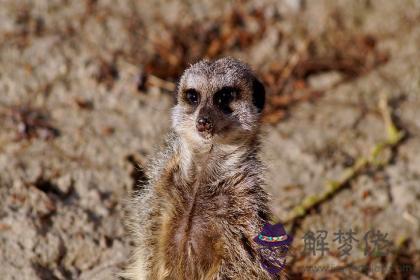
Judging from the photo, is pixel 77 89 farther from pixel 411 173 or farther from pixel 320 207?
pixel 411 173

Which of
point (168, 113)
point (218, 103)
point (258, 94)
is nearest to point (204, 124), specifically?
point (218, 103)

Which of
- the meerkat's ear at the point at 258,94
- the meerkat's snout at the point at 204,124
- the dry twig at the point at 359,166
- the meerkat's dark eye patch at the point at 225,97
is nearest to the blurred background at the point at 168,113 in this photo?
the dry twig at the point at 359,166

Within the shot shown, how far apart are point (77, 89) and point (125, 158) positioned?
684 millimetres

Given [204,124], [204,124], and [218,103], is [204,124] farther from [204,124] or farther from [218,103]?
[218,103]

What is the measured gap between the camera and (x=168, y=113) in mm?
3822

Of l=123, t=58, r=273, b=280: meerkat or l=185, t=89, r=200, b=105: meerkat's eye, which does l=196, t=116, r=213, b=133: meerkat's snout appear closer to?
l=123, t=58, r=273, b=280: meerkat

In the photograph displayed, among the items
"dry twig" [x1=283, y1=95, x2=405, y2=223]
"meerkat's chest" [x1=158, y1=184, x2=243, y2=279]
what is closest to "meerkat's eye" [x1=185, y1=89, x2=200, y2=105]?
"meerkat's chest" [x1=158, y1=184, x2=243, y2=279]

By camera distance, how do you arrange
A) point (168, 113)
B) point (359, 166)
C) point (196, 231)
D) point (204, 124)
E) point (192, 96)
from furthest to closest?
point (359, 166), point (168, 113), point (192, 96), point (196, 231), point (204, 124)

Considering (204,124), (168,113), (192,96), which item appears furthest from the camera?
(168,113)

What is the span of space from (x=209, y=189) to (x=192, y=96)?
431 millimetres

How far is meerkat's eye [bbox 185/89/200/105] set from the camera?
3061mm

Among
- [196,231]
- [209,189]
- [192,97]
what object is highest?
[192,97]

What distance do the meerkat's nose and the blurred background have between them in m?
0.67

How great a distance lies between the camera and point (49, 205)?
12.1 feet
